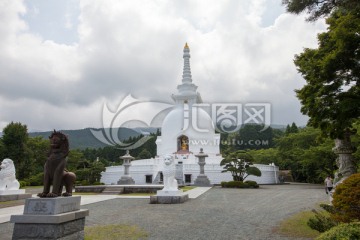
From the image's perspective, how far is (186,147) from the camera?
40125mm

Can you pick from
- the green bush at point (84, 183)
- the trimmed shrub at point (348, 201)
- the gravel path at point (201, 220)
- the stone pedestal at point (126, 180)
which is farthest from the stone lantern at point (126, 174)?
the trimmed shrub at point (348, 201)

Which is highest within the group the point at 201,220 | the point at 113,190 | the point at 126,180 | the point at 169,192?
the point at 126,180

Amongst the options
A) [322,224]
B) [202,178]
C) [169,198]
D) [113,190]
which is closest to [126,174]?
[202,178]

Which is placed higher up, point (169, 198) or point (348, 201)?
point (348, 201)

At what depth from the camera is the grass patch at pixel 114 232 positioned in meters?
7.64

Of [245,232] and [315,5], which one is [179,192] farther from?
[315,5]

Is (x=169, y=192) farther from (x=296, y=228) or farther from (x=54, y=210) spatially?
(x=54, y=210)

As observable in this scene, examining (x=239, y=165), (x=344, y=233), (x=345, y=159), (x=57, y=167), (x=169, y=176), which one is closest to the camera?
(x=344, y=233)

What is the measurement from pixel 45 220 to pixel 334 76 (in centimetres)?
885

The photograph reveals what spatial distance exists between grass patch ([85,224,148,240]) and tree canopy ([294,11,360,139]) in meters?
6.87

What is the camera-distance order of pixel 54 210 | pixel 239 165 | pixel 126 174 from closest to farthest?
pixel 54 210 < pixel 239 165 < pixel 126 174

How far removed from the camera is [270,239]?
24.0ft

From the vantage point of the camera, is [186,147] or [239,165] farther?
[186,147]

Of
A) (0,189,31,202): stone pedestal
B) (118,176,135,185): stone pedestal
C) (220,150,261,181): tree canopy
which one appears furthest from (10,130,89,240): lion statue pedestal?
(118,176,135,185): stone pedestal
